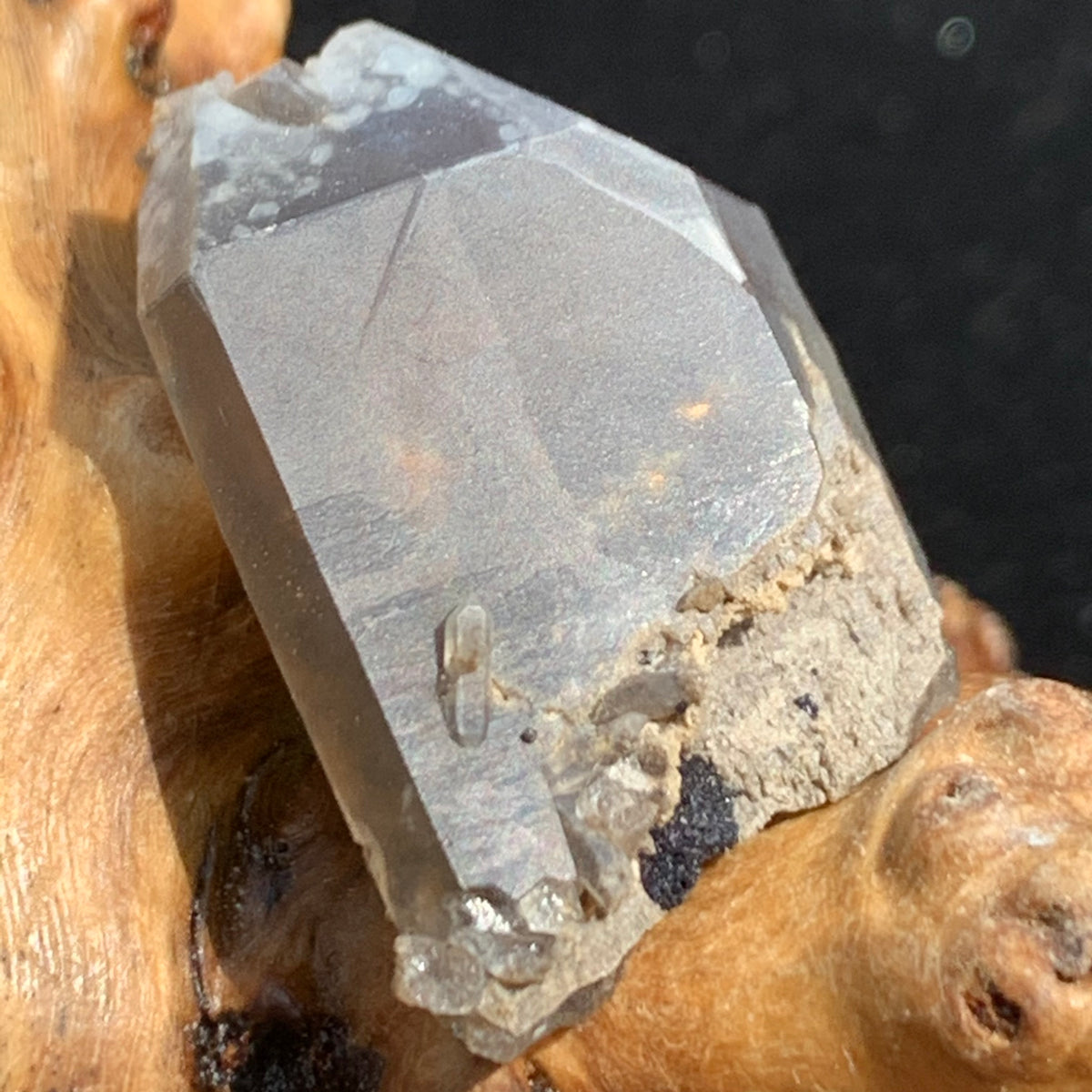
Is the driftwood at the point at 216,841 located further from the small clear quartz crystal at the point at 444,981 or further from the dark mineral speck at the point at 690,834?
the small clear quartz crystal at the point at 444,981

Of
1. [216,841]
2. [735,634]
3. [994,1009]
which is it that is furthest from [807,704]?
[216,841]

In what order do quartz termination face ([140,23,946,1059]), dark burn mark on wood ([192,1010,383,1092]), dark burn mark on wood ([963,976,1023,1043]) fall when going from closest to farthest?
dark burn mark on wood ([963,976,1023,1043]) → quartz termination face ([140,23,946,1059]) → dark burn mark on wood ([192,1010,383,1092])

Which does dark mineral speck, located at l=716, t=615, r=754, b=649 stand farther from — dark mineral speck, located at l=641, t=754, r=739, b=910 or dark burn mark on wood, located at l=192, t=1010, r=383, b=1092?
dark burn mark on wood, located at l=192, t=1010, r=383, b=1092

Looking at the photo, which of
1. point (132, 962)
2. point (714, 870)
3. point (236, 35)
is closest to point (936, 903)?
point (714, 870)

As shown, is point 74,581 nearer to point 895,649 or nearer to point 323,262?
A: point 323,262

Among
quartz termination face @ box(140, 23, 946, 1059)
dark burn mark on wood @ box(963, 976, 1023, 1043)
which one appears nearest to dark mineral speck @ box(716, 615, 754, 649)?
quartz termination face @ box(140, 23, 946, 1059)

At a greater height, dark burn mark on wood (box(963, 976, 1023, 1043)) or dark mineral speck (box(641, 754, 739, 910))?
dark burn mark on wood (box(963, 976, 1023, 1043))
